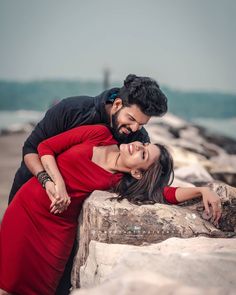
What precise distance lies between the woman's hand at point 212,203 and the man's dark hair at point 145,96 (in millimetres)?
508

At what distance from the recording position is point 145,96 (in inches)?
113

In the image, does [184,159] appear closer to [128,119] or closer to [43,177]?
[128,119]

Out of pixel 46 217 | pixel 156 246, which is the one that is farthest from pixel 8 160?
pixel 156 246

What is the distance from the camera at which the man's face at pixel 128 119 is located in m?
2.88

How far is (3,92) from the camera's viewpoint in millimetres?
20219

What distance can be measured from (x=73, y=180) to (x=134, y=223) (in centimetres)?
42

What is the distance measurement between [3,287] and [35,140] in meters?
0.83

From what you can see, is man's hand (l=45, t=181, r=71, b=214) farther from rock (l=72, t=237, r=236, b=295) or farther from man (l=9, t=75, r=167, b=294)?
rock (l=72, t=237, r=236, b=295)

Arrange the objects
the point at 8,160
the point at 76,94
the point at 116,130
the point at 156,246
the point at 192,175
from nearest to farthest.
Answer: the point at 156,246 < the point at 116,130 < the point at 192,175 < the point at 8,160 < the point at 76,94

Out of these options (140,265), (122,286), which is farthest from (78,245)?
(122,286)

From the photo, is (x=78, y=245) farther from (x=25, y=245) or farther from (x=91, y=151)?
(x=91, y=151)

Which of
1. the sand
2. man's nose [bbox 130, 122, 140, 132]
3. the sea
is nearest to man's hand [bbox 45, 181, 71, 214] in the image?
man's nose [bbox 130, 122, 140, 132]

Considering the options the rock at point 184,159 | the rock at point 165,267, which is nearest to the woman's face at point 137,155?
the rock at point 165,267

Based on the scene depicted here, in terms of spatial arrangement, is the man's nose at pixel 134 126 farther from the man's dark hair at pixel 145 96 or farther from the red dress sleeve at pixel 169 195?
the red dress sleeve at pixel 169 195
